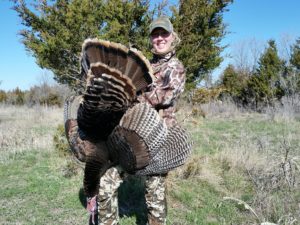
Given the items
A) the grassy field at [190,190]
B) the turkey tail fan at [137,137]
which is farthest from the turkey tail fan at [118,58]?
the grassy field at [190,190]

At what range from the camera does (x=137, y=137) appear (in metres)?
3.16

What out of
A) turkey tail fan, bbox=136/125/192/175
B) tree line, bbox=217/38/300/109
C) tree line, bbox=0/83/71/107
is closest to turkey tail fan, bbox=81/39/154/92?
turkey tail fan, bbox=136/125/192/175

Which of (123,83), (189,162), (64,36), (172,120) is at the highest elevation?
(64,36)

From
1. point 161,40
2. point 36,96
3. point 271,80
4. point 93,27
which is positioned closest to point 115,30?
point 93,27

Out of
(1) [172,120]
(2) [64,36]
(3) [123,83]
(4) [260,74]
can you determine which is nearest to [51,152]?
(2) [64,36]

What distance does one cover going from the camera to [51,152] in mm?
9102

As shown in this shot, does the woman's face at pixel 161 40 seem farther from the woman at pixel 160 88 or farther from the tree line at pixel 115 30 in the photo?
the tree line at pixel 115 30

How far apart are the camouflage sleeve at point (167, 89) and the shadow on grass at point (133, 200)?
2.01 metres

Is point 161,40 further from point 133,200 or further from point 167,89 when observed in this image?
point 133,200

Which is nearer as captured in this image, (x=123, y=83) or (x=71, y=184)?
(x=123, y=83)

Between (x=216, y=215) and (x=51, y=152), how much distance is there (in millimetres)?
4969

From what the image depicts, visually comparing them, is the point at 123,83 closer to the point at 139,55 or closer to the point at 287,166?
the point at 139,55

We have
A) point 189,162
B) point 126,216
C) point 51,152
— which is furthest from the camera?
point 51,152

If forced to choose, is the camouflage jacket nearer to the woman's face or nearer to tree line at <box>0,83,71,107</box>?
the woman's face
